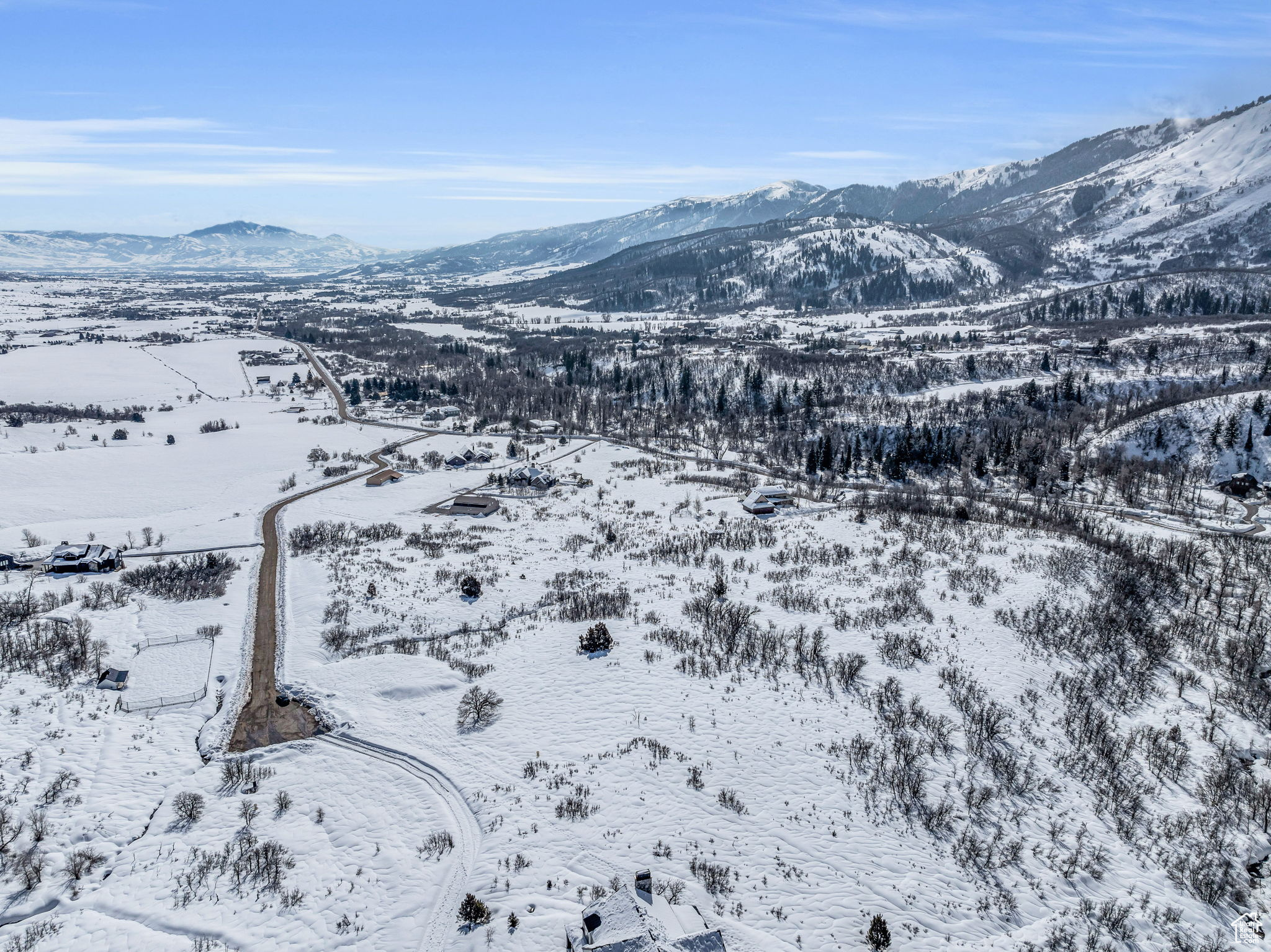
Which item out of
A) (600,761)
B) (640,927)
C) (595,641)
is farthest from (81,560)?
(640,927)

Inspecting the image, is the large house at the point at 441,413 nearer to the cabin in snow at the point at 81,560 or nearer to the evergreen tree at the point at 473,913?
the cabin in snow at the point at 81,560

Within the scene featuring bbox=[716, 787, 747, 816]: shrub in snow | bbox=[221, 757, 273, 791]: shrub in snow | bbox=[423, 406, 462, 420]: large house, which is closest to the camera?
bbox=[716, 787, 747, 816]: shrub in snow

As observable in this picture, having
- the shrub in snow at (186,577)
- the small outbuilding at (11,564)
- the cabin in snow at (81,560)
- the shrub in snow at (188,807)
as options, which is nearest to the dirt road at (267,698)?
the shrub in snow at (186,577)

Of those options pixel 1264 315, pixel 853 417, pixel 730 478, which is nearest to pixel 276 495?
pixel 730 478

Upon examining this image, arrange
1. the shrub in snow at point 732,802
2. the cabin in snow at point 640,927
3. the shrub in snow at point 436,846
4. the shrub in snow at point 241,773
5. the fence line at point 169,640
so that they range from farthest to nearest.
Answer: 1. the fence line at point 169,640
2. the shrub in snow at point 241,773
3. the shrub in snow at point 732,802
4. the shrub in snow at point 436,846
5. the cabin in snow at point 640,927

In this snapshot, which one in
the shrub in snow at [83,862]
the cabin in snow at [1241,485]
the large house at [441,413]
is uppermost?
the large house at [441,413]

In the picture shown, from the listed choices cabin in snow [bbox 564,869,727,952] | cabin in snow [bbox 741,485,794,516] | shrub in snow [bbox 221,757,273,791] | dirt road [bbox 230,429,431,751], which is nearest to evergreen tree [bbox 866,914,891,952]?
cabin in snow [bbox 564,869,727,952]

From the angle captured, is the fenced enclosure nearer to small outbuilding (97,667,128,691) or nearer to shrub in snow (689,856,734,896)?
small outbuilding (97,667,128,691)
